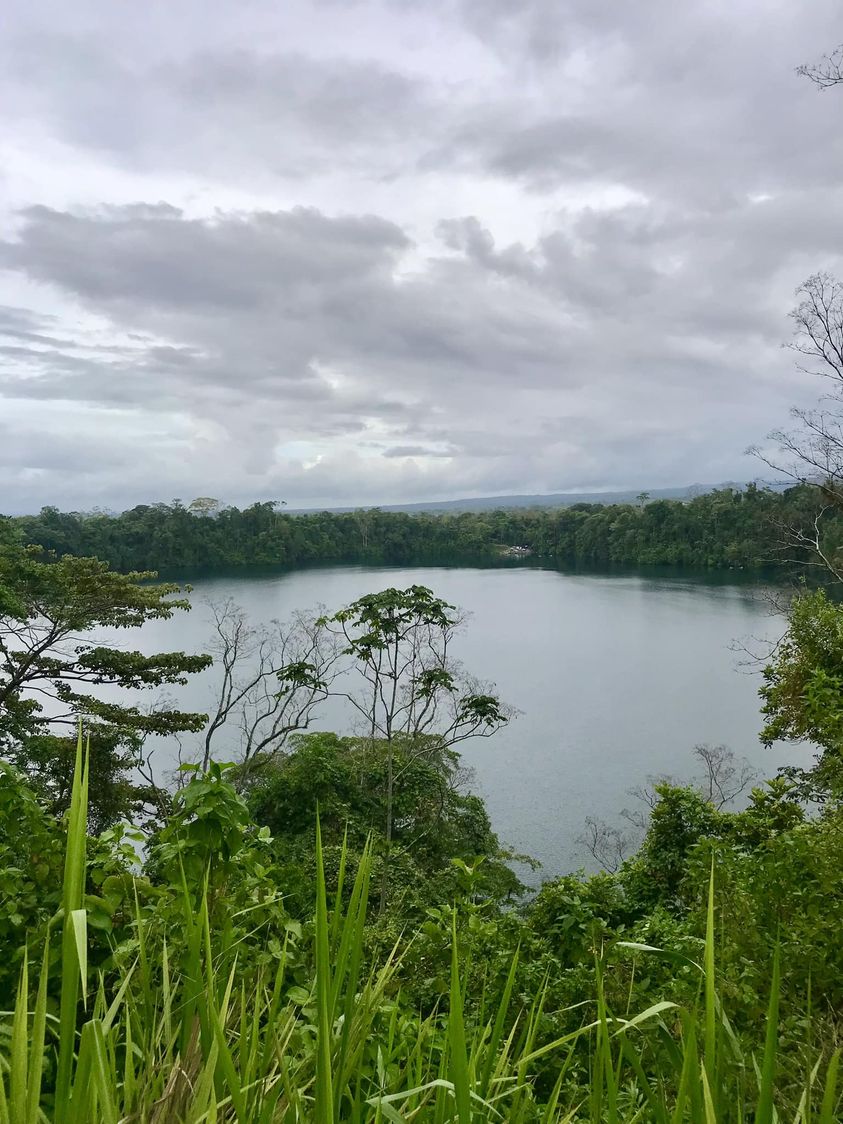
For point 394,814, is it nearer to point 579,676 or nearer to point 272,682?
point 272,682

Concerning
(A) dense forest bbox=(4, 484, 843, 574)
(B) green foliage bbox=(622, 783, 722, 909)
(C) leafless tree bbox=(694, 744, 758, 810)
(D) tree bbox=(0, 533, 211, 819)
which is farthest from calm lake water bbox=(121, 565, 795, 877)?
(D) tree bbox=(0, 533, 211, 819)

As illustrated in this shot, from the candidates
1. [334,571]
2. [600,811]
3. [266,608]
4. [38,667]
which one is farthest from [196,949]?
[334,571]

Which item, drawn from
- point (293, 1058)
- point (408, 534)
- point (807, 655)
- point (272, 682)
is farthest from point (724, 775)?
A: point (408, 534)

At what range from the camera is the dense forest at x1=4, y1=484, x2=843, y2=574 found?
41.8 metres

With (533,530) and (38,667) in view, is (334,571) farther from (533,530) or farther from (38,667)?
(38,667)

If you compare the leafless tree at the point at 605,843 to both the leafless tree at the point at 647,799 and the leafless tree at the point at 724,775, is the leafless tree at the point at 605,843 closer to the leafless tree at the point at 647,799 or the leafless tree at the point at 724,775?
the leafless tree at the point at 647,799

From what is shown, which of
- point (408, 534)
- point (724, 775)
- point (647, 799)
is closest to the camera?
point (647, 799)

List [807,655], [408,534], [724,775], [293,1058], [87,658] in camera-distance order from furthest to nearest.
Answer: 1. [408,534]
2. [724,775]
3. [87,658]
4. [807,655]
5. [293,1058]

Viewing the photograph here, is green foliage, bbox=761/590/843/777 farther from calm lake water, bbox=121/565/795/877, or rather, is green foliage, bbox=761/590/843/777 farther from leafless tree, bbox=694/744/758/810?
leafless tree, bbox=694/744/758/810

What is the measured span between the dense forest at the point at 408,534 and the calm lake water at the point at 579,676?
4075mm

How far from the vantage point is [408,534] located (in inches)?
2338

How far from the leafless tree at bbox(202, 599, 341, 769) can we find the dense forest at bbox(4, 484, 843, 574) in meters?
20.1

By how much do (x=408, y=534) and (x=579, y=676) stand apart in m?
35.9

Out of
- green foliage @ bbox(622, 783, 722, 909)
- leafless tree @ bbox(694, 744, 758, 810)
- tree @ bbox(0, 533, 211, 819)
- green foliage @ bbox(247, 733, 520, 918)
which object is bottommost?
leafless tree @ bbox(694, 744, 758, 810)
